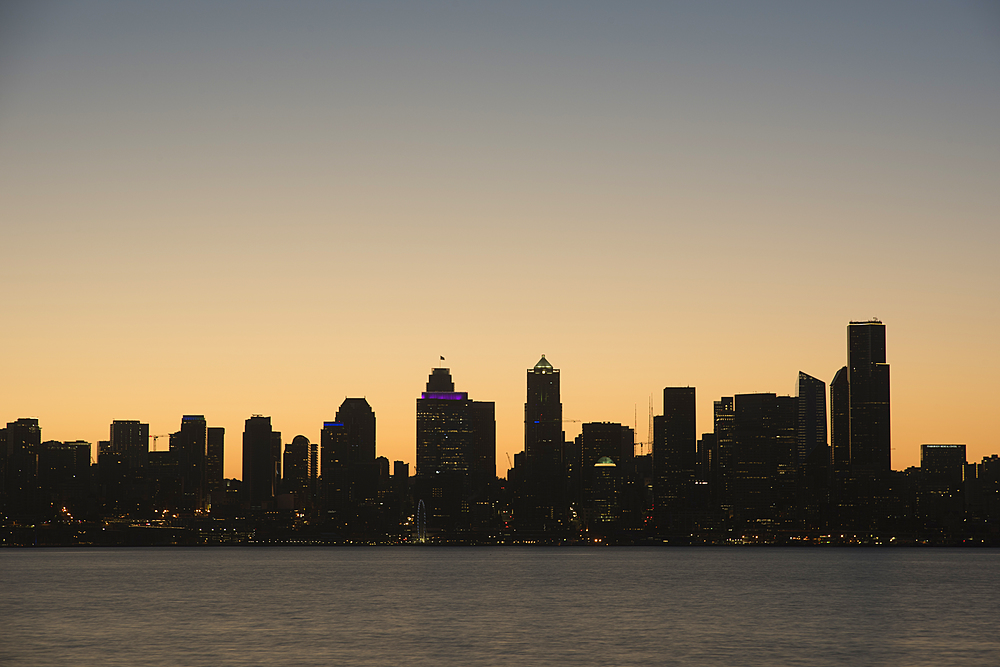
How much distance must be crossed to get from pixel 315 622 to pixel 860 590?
7432cm

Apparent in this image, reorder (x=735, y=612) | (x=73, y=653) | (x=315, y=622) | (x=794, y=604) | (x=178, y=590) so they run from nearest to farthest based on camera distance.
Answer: (x=73, y=653)
(x=315, y=622)
(x=735, y=612)
(x=794, y=604)
(x=178, y=590)

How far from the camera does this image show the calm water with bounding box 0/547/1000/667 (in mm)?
64062

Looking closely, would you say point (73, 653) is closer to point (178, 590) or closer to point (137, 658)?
point (137, 658)

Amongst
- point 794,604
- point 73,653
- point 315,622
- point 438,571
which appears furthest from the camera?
point 438,571

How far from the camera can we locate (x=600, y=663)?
60031mm

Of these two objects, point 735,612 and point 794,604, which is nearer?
point 735,612

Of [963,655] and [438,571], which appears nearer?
[963,655]

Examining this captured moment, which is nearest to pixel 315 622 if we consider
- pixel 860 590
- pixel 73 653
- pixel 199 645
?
pixel 199 645

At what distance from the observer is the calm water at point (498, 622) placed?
64062 millimetres

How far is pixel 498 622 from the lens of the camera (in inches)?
3371

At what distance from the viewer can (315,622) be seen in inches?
3334

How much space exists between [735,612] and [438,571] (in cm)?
9830

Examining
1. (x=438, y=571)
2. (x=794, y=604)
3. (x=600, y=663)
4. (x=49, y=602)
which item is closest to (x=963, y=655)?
(x=600, y=663)

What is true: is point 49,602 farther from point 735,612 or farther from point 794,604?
point 794,604
